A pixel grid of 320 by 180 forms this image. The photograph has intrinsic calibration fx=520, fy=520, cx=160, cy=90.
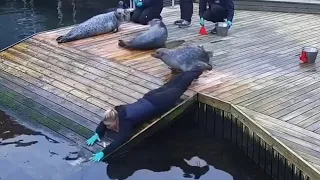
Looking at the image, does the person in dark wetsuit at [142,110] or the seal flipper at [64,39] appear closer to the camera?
the person in dark wetsuit at [142,110]

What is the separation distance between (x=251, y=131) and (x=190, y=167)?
718 millimetres

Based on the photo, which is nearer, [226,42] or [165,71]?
[165,71]

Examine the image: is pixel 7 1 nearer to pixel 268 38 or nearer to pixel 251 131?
pixel 268 38

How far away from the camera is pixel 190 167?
17.2 feet

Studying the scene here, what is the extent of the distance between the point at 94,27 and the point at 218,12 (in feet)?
6.49

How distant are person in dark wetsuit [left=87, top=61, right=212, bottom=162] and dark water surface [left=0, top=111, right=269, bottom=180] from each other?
0.20 metres

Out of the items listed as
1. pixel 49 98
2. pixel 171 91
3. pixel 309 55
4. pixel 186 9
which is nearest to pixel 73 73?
pixel 49 98

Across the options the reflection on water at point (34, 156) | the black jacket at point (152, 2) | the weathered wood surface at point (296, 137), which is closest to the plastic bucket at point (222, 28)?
the black jacket at point (152, 2)

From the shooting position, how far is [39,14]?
1259 centimetres

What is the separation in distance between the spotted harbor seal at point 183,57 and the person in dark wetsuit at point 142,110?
177 millimetres

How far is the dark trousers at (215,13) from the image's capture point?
27.1 ft

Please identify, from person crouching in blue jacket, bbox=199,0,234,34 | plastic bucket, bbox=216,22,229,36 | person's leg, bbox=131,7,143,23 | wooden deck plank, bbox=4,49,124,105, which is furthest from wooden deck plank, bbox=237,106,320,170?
person's leg, bbox=131,7,143,23

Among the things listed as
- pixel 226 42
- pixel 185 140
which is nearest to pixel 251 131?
pixel 185 140

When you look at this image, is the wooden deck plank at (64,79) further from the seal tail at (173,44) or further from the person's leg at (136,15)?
the person's leg at (136,15)
